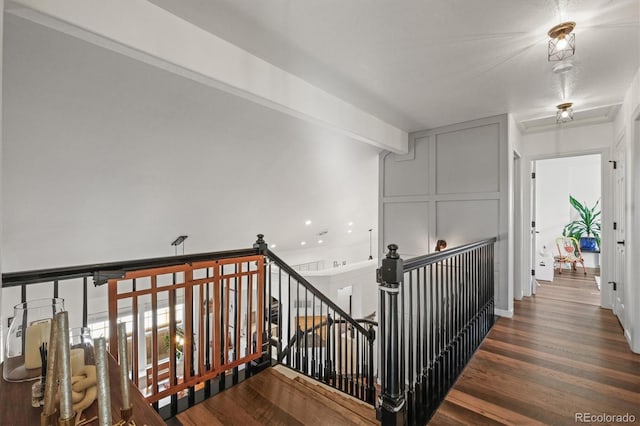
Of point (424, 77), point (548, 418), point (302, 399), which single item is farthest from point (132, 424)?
point (424, 77)

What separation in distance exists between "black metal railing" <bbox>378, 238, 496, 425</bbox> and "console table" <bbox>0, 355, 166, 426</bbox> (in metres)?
1.22

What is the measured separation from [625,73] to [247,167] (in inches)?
173

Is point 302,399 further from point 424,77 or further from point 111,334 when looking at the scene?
point 424,77

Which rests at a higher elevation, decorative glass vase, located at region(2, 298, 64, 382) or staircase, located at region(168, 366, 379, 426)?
decorative glass vase, located at region(2, 298, 64, 382)

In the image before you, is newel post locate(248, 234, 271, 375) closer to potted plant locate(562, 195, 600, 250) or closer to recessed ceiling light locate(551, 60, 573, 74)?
recessed ceiling light locate(551, 60, 573, 74)

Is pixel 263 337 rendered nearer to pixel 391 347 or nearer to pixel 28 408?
pixel 391 347

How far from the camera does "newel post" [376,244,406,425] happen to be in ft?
5.59

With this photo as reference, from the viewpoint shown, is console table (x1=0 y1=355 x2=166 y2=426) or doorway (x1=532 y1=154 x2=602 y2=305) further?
doorway (x1=532 y1=154 x2=602 y2=305)

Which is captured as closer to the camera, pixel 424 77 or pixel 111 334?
pixel 111 334

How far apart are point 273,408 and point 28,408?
1.42 metres

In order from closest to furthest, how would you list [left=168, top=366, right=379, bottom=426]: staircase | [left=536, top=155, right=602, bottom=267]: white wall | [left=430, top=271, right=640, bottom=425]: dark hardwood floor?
[left=168, top=366, right=379, bottom=426]: staircase
[left=430, top=271, right=640, bottom=425]: dark hardwood floor
[left=536, top=155, right=602, bottom=267]: white wall

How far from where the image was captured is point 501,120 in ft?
12.5

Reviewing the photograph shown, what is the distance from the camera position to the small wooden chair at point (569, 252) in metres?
6.56

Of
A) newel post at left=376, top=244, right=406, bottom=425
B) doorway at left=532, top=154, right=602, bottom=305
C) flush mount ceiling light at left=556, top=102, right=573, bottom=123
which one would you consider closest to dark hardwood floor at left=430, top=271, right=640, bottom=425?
newel post at left=376, top=244, right=406, bottom=425
